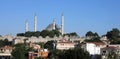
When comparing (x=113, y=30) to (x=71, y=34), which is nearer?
(x=113, y=30)

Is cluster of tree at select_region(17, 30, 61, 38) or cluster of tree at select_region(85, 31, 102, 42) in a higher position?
cluster of tree at select_region(17, 30, 61, 38)

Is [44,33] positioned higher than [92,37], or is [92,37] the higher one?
[44,33]

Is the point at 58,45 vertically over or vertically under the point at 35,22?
under

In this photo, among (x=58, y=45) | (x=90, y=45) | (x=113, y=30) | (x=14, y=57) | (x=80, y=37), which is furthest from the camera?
(x=80, y=37)

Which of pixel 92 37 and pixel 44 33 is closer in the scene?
pixel 92 37

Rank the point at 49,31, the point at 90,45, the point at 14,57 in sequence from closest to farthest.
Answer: the point at 14,57, the point at 90,45, the point at 49,31

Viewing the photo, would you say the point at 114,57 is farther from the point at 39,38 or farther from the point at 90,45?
the point at 39,38

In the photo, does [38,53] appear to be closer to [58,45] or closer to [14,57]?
[14,57]

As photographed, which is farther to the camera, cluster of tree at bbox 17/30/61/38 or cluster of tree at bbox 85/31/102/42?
cluster of tree at bbox 17/30/61/38

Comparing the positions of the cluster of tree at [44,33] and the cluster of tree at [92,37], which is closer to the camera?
the cluster of tree at [92,37]

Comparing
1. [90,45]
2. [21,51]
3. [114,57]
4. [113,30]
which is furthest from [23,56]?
[113,30]

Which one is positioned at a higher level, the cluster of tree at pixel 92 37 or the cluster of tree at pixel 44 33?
the cluster of tree at pixel 44 33
